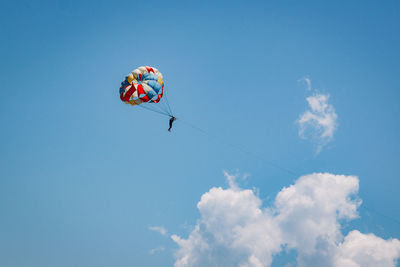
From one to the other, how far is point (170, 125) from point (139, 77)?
6957 mm

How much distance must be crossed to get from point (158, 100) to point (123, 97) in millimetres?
4187

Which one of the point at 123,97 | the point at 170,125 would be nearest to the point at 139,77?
the point at 123,97

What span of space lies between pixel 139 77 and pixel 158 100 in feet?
11.7

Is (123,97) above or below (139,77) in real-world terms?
below

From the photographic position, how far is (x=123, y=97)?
29.8 m

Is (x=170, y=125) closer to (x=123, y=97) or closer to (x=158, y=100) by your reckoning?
(x=158, y=100)

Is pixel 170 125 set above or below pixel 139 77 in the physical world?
below

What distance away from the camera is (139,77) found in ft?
99.7

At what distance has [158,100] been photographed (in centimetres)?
3114

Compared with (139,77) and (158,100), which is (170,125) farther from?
(139,77)

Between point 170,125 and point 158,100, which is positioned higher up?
point 158,100

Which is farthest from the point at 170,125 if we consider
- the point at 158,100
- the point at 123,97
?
the point at 123,97

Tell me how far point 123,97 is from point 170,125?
6.50 m

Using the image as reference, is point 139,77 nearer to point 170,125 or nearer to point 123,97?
point 123,97
